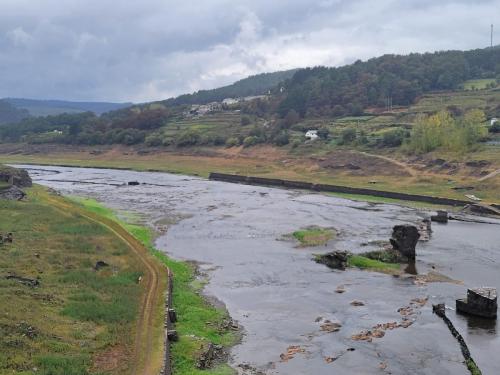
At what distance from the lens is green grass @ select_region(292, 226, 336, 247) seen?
56375 mm

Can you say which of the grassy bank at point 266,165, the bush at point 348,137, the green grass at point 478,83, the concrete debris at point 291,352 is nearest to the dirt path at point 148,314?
the concrete debris at point 291,352

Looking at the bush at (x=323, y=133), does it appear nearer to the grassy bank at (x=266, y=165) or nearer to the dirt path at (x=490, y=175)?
the grassy bank at (x=266, y=165)

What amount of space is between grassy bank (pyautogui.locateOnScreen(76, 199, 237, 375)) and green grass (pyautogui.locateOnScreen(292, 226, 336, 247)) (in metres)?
13.8

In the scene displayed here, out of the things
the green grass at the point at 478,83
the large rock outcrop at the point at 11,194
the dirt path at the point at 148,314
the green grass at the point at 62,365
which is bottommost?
the dirt path at the point at 148,314

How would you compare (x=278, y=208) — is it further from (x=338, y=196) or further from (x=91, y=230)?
(x=91, y=230)

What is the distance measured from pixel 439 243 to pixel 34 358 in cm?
4229

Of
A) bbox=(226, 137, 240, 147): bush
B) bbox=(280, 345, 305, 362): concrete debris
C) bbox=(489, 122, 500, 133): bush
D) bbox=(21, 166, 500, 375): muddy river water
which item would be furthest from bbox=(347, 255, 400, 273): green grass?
bbox=(226, 137, 240, 147): bush

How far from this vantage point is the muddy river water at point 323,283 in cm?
2923

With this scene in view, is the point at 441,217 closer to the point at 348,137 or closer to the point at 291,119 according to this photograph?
the point at 348,137

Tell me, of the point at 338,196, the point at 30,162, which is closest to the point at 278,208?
the point at 338,196

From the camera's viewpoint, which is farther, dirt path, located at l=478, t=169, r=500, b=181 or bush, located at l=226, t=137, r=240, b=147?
bush, located at l=226, t=137, r=240, b=147

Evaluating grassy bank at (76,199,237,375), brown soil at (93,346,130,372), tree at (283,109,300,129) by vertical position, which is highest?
tree at (283,109,300,129)

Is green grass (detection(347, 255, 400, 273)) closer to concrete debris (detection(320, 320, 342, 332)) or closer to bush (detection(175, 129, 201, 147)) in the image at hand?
concrete debris (detection(320, 320, 342, 332))

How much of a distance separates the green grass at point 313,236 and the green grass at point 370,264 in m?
7.41
